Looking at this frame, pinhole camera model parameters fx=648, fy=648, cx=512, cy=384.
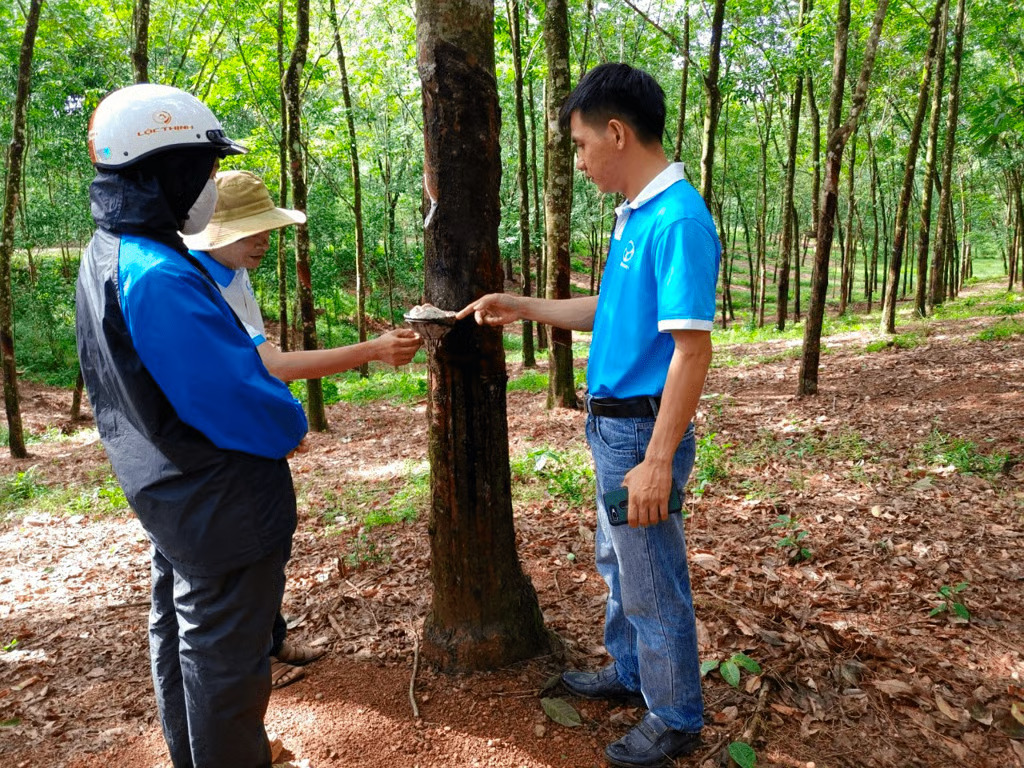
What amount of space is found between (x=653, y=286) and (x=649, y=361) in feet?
0.86

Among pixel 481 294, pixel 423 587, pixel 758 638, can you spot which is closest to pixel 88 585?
pixel 423 587

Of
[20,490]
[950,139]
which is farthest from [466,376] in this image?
[950,139]

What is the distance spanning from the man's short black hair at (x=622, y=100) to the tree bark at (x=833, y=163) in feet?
20.5

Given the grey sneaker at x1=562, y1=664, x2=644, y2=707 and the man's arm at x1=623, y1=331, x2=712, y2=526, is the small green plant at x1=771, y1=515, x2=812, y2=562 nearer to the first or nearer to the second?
the grey sneaker at x1=562, y1=664, x2=644, y2=707

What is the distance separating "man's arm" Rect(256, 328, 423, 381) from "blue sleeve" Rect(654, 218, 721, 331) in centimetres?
108

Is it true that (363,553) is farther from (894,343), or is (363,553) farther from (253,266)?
(894,343)

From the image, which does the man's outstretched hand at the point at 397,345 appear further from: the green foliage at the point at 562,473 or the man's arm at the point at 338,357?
the green foliage at the point at 562,473

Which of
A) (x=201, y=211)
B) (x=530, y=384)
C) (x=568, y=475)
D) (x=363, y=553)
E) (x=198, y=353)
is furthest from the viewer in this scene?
(x=530, y=384)

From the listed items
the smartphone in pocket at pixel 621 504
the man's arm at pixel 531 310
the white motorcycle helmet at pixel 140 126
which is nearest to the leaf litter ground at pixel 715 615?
the smartphone in pocket at pixel 621 504

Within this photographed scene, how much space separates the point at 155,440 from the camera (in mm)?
1896

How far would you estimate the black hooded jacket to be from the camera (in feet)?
6.13

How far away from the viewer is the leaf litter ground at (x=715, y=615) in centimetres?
270

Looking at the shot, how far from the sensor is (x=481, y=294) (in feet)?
9.04

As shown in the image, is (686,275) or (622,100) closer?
(686,275)
